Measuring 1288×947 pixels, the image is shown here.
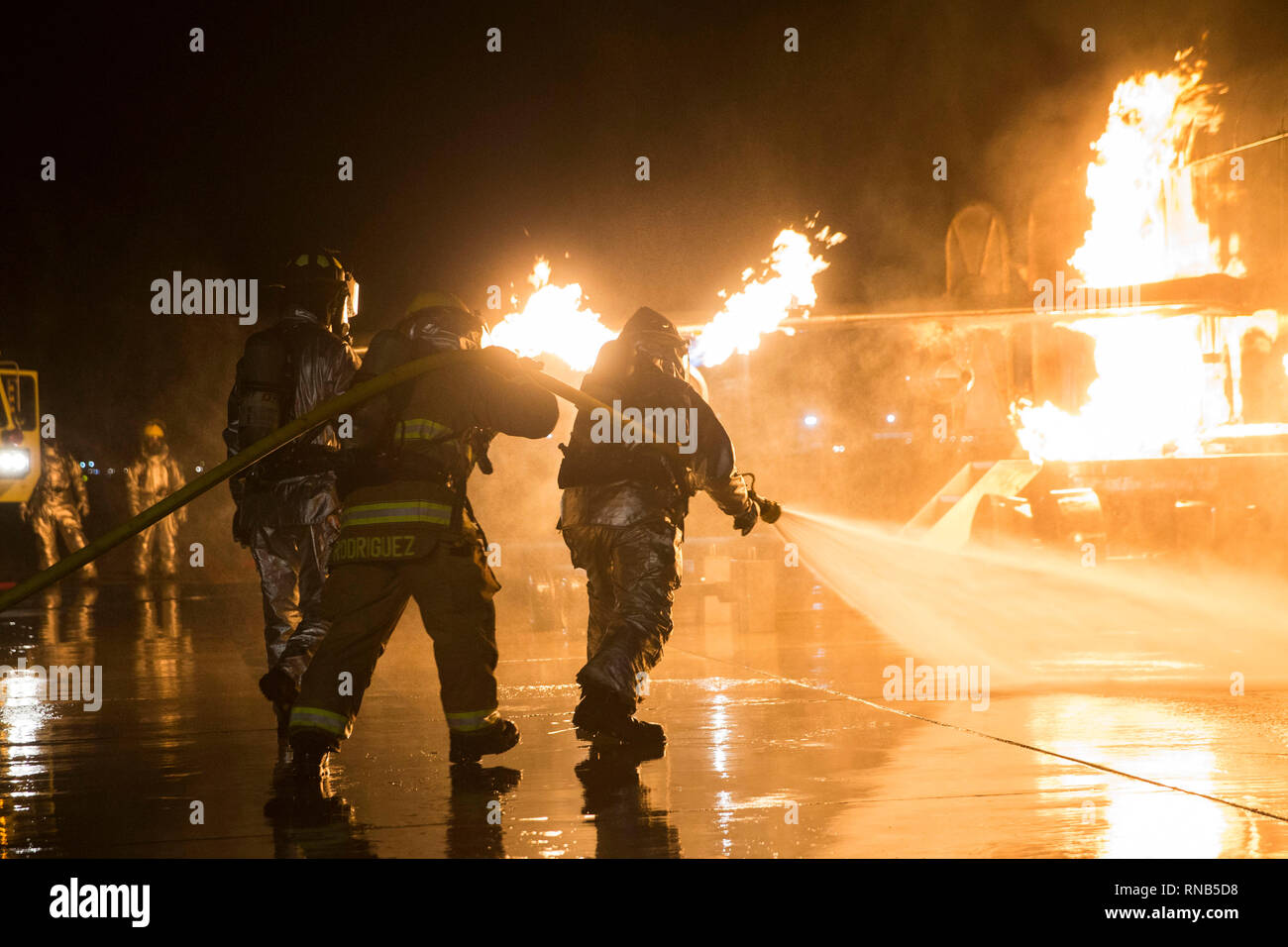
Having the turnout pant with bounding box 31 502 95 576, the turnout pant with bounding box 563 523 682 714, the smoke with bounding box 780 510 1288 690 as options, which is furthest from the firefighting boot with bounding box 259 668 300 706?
the turnout pant with bounding box 31 502 95 576

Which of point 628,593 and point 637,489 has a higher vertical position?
point 637,489

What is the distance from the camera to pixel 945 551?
15695 mm

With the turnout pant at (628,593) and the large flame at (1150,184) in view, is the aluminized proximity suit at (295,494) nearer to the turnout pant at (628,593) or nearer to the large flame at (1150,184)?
the turnout pant at (628,593)

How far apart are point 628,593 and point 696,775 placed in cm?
106

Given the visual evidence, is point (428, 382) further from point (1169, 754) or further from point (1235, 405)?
point (1235, 405)

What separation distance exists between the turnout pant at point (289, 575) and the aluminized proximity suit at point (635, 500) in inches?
45.8

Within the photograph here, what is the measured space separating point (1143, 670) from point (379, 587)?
16.8 ft

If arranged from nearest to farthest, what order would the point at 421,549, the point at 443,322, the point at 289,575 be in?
the point at 421,549 < the point at 443,322 < the point at 289,575

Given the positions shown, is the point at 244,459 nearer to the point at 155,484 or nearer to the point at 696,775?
the point at 696,775

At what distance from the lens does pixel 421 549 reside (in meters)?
5.18

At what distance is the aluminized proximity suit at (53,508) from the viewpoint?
19.4m

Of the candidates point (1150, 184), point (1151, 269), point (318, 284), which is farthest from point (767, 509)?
point (1150, 184)

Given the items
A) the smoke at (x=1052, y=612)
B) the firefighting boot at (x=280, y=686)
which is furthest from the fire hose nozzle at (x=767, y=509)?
the firefighting boot at (x=280, y=686)

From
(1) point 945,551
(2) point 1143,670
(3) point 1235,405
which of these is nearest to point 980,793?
(2) point 1143,670
